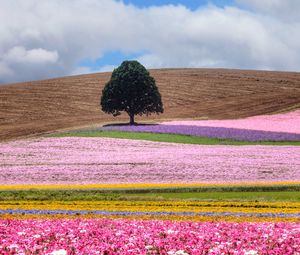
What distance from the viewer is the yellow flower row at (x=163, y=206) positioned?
20578 millimetres

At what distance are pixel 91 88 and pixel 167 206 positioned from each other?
77.8 metres

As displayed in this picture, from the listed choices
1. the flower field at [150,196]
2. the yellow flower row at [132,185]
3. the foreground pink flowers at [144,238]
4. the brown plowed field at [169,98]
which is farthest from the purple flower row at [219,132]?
the foreground pink flowers at [144,238]

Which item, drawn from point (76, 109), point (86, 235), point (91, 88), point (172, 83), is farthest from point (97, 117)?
point (86, 235)

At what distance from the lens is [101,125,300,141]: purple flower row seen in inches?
2126

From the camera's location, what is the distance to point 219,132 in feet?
188

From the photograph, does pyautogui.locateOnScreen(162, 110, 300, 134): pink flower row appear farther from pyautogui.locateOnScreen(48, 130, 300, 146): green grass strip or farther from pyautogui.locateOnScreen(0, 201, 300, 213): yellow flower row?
pyautogui.locateOnScreen(0, 201, 300, 213): yellow flower row

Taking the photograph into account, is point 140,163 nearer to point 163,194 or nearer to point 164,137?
point 163,194

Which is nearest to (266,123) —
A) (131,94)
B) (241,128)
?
(241,128)

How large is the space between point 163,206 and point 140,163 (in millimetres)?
15229

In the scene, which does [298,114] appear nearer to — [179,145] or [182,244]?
[179,145]

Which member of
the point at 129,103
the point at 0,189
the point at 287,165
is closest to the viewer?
the point at 0,189

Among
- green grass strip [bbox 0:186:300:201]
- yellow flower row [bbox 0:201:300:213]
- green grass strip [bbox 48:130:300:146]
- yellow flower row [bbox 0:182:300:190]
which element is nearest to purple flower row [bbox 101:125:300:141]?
green grass strip [bbox 48:130:300:146]

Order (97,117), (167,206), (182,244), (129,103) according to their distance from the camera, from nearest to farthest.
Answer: (182,244) < (167,206) < (129,103) < (97,117)

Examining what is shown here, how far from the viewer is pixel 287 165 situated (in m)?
→ 36.4
